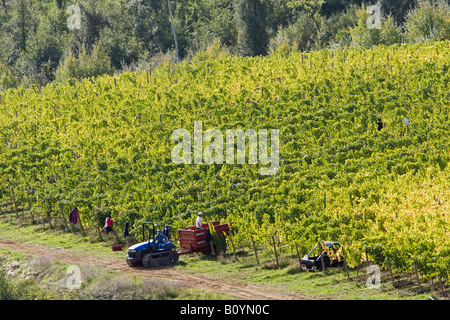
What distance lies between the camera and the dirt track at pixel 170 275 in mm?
18280

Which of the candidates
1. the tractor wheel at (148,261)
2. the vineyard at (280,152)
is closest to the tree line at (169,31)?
the vineyard at (280,152)

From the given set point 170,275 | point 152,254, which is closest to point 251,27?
point 152,254

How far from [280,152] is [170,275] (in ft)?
38.2

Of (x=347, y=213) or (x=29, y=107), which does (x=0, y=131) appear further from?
(x=347, y=213)

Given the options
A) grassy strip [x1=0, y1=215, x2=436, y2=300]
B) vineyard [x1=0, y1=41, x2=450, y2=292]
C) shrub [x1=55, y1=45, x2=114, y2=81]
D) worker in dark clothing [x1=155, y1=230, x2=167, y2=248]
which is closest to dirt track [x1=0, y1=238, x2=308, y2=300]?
grassy strip [x1=0, y1=215, x2=436, y2=300]

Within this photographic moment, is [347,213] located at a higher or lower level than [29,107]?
lower

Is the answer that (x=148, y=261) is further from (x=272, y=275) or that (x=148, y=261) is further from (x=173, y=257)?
(x=272, y=275)

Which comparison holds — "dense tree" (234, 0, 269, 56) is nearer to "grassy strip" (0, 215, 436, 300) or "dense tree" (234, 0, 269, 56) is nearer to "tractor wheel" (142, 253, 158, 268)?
"grassy strip" (0, 215, 436, 300)

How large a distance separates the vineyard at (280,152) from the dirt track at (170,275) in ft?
7.67

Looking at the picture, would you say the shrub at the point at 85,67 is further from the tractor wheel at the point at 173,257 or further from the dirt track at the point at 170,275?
the tractor wheel at the point at 173,257

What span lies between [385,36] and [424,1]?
34.4 ft

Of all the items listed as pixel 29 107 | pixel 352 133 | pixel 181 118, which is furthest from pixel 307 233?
pixel 29 107
